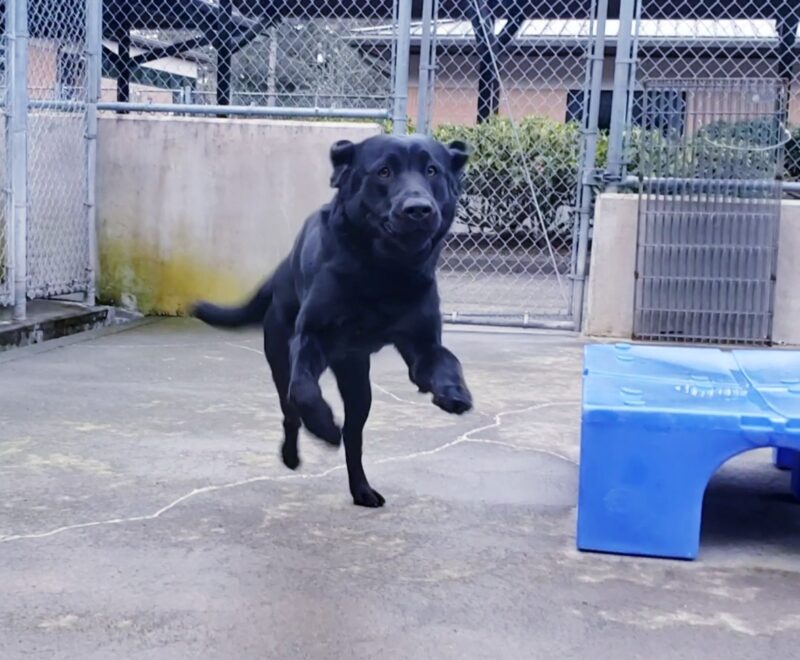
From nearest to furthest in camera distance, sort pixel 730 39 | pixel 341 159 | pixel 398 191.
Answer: pixel 398 191, pixel 341 159, pixel 730 39

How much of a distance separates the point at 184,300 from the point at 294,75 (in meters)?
8.87

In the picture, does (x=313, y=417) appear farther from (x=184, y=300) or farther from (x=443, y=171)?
(x=184, y=300)

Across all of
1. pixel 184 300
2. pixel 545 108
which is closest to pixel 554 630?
pixel 184 300

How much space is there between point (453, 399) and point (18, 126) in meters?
4.79

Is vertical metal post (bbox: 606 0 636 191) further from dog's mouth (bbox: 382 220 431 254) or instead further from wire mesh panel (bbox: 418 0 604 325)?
dog's mouth (bbox: 382 220 431 254)

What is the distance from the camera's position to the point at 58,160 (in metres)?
7.85

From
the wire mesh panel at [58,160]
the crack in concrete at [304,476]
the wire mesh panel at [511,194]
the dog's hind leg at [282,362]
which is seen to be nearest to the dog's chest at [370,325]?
the dog's hind leg at [282,362]

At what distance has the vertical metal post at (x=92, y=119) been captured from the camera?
7.97 m

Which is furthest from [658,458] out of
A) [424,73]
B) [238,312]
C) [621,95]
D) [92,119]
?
[92,119]

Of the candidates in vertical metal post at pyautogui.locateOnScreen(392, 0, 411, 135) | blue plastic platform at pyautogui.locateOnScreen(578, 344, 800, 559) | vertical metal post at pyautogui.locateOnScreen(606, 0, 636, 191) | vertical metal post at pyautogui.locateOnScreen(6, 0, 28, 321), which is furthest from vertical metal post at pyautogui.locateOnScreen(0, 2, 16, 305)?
blue plastic platform at pyautogui.locateOnScreen(578, 344, 800, 559)

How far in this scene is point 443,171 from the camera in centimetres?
328

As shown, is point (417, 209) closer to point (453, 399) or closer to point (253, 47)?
point (453, 399)

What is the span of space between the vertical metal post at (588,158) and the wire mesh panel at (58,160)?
11.7 feet

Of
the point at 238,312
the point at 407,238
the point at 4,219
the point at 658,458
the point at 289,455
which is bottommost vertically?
the point at 289,455
